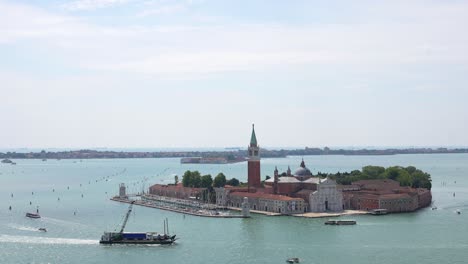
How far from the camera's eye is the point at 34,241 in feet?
114

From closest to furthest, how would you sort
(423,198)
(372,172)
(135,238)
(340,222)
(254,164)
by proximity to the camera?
(135,238)
(340,222)
(423,198)
(254,164)
(372,172)

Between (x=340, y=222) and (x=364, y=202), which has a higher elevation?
(x=364, y=202)

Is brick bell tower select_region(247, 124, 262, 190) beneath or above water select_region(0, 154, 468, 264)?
above

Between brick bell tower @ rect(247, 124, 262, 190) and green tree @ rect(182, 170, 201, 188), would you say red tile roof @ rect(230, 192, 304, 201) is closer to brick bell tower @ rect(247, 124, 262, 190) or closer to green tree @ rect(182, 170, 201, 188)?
brick bell tower @ rect(247, 124, 262, 190)

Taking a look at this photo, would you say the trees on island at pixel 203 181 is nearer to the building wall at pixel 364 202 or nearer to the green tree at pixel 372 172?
the green tree at pixel 372 172

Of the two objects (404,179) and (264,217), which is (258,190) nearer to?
(264,217)

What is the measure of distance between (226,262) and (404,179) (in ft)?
116

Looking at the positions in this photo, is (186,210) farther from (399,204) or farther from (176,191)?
(399,204)

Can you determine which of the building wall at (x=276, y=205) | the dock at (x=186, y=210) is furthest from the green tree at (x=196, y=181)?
the building wall at (x=276, y=205)

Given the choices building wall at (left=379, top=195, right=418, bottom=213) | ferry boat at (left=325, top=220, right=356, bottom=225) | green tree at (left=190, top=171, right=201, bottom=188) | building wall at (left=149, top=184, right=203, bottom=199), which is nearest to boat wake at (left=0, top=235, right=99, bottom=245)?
ferry boat at (left=325, top=220, right=356, bottom=225)

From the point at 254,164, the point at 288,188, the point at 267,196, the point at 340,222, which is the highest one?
the point at 254,164

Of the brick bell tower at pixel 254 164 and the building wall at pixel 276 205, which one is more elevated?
the brick bell tower at pixel 254 164

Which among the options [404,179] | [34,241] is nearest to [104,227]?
[34,241]

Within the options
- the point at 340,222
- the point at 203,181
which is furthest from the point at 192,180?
the point at 340,222
